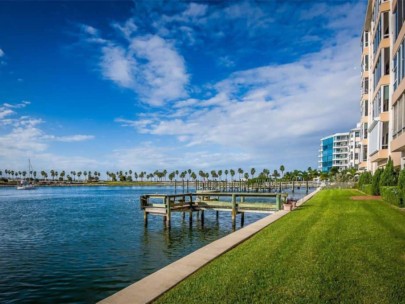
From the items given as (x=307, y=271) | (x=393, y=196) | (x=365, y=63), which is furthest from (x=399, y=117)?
(x=365, y=63)

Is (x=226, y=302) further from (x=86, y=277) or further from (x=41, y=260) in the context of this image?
(x=41, y=260)

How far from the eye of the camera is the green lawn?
6.26 m

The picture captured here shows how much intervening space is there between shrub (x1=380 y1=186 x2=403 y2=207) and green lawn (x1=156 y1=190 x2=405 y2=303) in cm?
791

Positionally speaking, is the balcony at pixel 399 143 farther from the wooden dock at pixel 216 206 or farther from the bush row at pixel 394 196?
the wooden dock at pixel 216 206

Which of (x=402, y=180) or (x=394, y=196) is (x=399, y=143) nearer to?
(x=394, y=196)

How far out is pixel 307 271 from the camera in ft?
25.6

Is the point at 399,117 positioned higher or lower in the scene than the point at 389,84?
lower

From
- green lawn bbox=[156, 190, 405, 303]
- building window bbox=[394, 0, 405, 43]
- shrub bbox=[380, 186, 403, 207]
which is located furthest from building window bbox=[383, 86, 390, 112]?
green lawn bbox=[156, 190, 405, 303]

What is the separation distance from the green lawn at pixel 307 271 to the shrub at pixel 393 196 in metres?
7.91

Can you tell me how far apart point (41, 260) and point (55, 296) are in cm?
561

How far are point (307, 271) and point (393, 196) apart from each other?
53.8ft

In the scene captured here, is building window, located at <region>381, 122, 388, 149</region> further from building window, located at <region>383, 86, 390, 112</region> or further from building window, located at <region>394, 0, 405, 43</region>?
building window, located at <region>394, 0, 405, 43</region>

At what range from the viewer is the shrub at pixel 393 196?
19.4 meters

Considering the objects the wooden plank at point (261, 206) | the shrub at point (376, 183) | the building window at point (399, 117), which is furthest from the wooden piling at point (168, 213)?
the shrub at point (376, 183)
